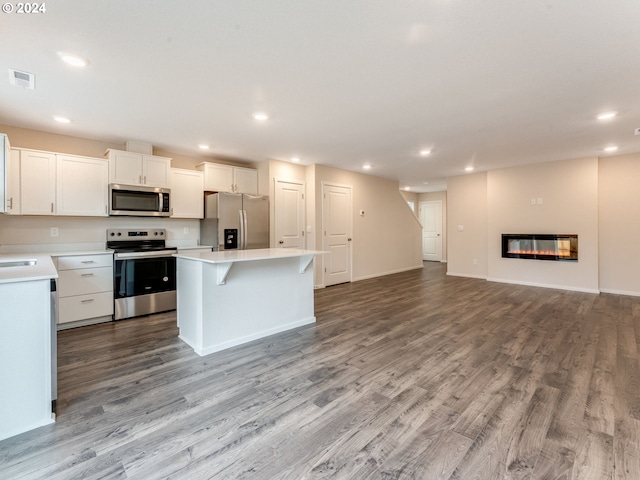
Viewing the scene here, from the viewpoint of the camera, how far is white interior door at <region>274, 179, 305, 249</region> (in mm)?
5527

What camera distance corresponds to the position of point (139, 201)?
13.9 ft

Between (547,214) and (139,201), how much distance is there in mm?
7208

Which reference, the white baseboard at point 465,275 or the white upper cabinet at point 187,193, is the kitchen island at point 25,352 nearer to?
the white upper cabinet at point 187,193

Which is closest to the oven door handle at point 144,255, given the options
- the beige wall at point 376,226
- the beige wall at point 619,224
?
the beige wall at point 376,226

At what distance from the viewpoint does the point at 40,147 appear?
385cm

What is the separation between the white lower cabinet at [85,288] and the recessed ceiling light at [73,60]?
232 cm

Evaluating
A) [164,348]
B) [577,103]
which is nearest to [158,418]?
[164,348]

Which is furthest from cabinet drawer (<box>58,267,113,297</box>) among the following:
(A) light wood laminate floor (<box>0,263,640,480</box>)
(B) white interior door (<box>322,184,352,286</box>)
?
(B) white interior door (<box>322,184,352,286</box>)

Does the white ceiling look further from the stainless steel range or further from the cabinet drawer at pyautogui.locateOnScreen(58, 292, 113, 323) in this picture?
the cabinet drawer at pyautogui.locateOnScreen(58, 292, 113, 323)

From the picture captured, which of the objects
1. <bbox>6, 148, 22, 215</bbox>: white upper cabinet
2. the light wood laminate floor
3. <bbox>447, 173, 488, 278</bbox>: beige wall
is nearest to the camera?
the light wood laminate floor

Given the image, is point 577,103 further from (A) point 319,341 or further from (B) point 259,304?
(B) point 259,304

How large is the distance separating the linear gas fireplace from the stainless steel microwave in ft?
21.4

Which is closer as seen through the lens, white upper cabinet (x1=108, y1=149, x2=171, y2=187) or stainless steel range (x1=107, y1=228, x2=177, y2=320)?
stainless steel range (x1=107, y1=228, x2=177, y2=320)

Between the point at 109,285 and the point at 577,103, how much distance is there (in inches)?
227
